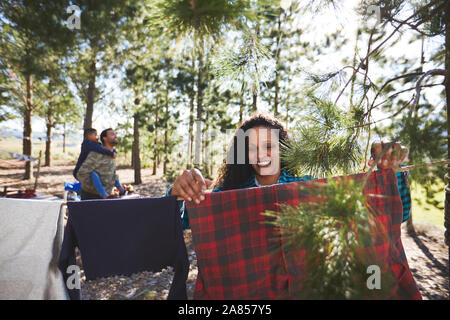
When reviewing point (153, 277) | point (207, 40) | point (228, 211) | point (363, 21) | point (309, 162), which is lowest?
point (153, 277)

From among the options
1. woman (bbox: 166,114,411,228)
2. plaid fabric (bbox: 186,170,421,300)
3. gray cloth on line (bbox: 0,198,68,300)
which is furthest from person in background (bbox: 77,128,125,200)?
plaid fabric (bbox: 186,170,421,300)

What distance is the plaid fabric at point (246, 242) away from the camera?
1104 mm

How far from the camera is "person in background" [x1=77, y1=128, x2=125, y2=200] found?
3367 mm

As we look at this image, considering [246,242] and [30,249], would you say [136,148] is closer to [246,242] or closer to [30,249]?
[30,249]

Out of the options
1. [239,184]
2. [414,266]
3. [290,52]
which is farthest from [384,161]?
[290,52]

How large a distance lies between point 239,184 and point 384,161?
3.38 ft

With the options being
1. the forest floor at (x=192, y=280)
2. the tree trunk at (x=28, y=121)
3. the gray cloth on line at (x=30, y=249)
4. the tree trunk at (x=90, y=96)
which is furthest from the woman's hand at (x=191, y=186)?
the tree trunk at (x=28, y=121)

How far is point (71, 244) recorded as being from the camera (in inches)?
45.7

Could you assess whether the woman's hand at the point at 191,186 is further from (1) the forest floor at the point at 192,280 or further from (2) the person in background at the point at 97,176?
(2) the person in background at the point at 97,176

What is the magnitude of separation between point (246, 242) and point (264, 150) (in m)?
0.76

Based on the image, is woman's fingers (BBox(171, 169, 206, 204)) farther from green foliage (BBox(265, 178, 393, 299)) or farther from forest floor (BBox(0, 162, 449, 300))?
forest floor (BBox(0, 162, 449, 300))

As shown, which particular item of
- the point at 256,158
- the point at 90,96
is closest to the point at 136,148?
the point at 90,96

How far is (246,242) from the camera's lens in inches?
45.9

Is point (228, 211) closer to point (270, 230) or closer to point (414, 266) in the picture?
point (270, 230)
